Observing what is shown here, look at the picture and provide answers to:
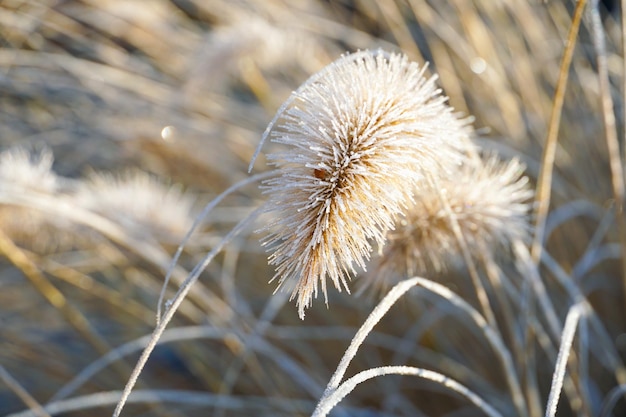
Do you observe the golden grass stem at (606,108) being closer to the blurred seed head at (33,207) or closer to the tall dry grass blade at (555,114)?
the tall dry grass blade at (555,114)

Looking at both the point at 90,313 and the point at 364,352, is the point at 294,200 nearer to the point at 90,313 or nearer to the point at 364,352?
the point at 364,352

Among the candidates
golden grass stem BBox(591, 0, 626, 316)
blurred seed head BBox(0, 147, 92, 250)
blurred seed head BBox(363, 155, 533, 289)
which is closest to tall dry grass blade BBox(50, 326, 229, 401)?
blurred seed head BBox(0, 147, 92, 250)

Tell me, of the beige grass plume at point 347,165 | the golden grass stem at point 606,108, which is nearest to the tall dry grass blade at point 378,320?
the beige grass plume at point 347,165

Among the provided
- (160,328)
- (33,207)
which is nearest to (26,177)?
(33,207)

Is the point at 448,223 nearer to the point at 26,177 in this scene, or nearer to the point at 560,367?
the point at 560,367

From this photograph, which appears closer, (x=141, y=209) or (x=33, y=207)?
(x=33, y=207)
